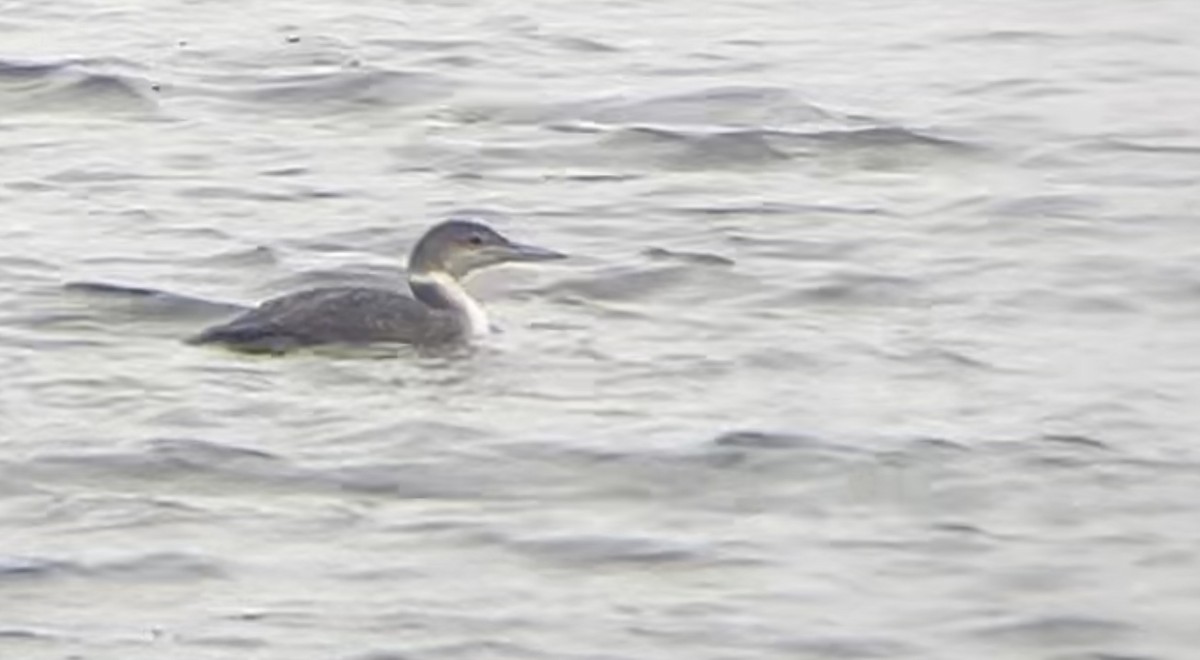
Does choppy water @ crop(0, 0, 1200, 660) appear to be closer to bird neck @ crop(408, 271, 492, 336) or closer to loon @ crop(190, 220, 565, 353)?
loon @ crop(190, 220, 565, 353)

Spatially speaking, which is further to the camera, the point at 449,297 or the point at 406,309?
the point at 449,297

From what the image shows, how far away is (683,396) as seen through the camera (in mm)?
12164

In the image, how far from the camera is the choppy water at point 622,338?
1027 cm

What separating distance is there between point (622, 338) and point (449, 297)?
1.93 ft

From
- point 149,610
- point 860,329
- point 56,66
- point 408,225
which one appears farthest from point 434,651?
point 56,66

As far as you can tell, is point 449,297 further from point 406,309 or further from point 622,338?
point 622,338

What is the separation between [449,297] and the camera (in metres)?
13.1

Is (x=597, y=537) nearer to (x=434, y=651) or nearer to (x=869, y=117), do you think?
(x=434, y=651)

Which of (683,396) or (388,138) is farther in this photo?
(388,138)

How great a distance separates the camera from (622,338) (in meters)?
13.0

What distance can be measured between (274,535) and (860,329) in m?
2.78

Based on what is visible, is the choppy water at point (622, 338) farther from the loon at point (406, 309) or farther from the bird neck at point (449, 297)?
the bird neck at point (449, 297)

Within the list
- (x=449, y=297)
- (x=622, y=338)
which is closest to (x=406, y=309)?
(x=449, y=297)

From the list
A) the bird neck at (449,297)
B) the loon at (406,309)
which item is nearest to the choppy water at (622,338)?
the loon at (406,309)
